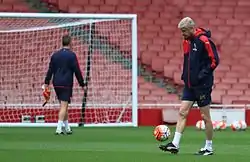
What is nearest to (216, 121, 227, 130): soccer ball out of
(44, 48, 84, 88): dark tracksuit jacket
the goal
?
the goal

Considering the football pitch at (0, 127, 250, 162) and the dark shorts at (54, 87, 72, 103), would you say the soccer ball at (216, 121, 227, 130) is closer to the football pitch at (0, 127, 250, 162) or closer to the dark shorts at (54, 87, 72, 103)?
the football pitch at (0, 127, 250, 162)

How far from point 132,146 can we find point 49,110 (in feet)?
23.0

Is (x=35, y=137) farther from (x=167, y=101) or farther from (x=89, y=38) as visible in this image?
(x=167, y=101)

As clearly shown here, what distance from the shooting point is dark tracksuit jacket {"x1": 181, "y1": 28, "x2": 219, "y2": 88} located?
1050 cm

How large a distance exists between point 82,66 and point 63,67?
456cm

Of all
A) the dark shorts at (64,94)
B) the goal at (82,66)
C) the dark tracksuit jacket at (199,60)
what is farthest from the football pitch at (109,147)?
the goal at (82,66)

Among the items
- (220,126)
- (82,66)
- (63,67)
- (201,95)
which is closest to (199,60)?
(201,95)

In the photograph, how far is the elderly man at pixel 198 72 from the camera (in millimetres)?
10492

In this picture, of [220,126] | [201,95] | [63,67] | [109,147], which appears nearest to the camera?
[201,95]

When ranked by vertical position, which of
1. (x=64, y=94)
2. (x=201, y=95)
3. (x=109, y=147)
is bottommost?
(x=109, y=147)

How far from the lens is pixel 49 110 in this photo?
18.8 metres

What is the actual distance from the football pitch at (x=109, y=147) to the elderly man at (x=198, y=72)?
0.35 metres

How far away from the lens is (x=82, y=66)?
19594 millimetres

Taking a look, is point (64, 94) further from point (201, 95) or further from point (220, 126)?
point (201, 95)
